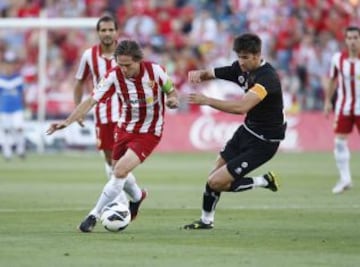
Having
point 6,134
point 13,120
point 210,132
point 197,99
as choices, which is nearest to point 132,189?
point 197,99

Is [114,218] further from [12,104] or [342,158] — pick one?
[12,104]

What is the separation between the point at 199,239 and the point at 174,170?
39.6 ft

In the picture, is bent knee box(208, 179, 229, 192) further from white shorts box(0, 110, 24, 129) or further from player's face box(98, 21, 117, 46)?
white shorts box(0, 110, 24, 129)

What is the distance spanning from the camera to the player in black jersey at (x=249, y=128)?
12242mm

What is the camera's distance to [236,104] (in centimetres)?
1180

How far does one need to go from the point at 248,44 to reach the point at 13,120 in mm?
17170

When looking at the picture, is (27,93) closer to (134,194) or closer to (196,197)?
(196,197)

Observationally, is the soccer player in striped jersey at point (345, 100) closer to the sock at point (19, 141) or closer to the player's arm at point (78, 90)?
the player's arm at point (78, 90)

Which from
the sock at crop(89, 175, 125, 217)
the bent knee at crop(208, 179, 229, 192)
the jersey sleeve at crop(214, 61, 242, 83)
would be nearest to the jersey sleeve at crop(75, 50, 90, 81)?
the jersey sleeve at crop(214, 61, 242, 83)

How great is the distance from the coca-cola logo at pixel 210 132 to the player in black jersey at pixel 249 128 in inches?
663

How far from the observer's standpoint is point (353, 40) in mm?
18297

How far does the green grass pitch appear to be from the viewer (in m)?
10.1

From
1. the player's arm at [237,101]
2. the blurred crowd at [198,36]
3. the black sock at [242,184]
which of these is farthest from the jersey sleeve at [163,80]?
the blurred crowd at [198,36]

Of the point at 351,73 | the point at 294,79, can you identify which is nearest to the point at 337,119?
the point at 351,73
